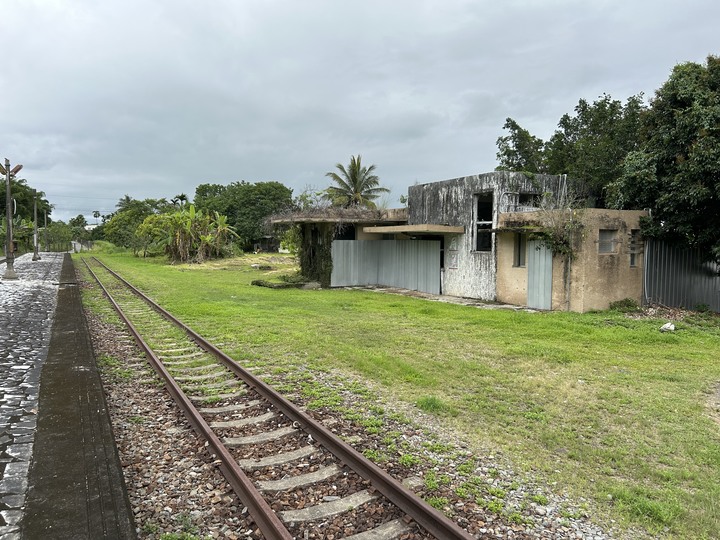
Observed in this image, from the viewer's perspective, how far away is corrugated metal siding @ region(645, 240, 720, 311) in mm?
15258

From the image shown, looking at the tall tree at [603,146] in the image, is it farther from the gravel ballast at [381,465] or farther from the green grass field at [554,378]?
the gravel ballast at [381,465]

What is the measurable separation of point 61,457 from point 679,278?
16768 mm

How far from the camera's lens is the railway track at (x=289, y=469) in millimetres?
3688

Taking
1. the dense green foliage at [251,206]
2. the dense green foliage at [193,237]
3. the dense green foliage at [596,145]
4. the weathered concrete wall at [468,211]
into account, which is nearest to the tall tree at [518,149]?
the dense green foliage at [596,145]

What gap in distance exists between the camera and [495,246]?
1728cm

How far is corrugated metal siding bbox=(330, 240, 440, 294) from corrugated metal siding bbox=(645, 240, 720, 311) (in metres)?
7.20

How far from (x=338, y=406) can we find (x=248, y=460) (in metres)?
1.71

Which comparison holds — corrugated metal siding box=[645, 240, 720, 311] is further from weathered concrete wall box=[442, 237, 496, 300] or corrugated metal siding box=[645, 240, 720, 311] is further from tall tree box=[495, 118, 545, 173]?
tall tree box=[495, 118, 545, 173]

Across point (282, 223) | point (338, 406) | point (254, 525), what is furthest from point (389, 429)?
point (282, 223)

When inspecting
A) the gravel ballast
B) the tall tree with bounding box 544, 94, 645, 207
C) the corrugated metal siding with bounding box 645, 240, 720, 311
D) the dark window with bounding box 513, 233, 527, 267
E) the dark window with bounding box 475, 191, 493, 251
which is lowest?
the gravel ballast

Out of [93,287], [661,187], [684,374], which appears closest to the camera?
[684,374]

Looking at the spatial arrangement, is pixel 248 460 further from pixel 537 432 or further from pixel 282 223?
pixel 282 223

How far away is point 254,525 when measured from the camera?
3.73 meters

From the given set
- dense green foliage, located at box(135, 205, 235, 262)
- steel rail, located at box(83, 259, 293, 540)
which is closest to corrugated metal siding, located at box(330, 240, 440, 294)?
steel rail, located at box(83, 259, 293, 540)
